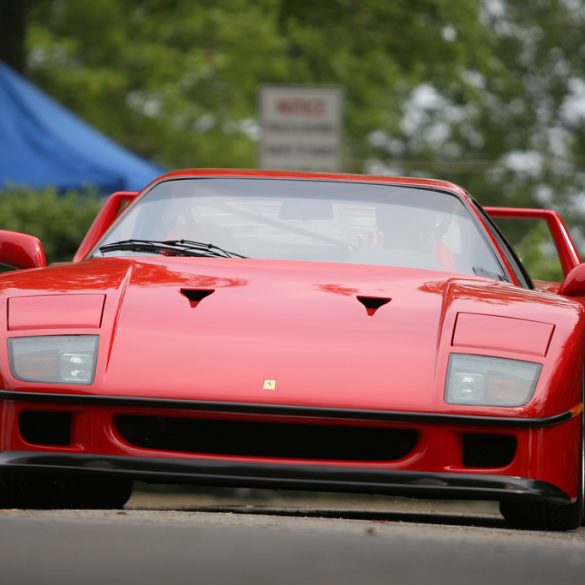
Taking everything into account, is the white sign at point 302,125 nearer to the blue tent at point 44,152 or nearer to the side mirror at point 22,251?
the blue tent at point 44,152

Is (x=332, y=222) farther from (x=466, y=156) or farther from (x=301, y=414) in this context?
(x=466, y=156)

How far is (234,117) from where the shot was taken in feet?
97.8

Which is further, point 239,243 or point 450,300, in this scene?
point 239,243

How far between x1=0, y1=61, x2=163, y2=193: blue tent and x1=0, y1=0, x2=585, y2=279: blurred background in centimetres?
15

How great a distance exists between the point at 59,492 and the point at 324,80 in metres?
18.5

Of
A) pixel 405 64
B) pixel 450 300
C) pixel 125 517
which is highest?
pixel 405 64

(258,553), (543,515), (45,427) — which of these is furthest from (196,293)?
(258,553)

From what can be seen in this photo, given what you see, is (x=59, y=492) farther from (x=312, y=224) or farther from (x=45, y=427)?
(x=312, y=224)

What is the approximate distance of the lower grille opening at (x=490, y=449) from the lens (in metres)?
3.90

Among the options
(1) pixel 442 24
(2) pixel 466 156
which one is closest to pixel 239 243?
(1) pixel 442 24

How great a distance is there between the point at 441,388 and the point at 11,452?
117cm

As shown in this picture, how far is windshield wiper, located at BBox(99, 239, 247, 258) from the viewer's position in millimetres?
4965

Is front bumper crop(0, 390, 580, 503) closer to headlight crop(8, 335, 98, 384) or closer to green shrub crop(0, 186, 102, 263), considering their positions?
headlight crop(8, 335, 98, 384)

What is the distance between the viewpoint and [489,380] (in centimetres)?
395
